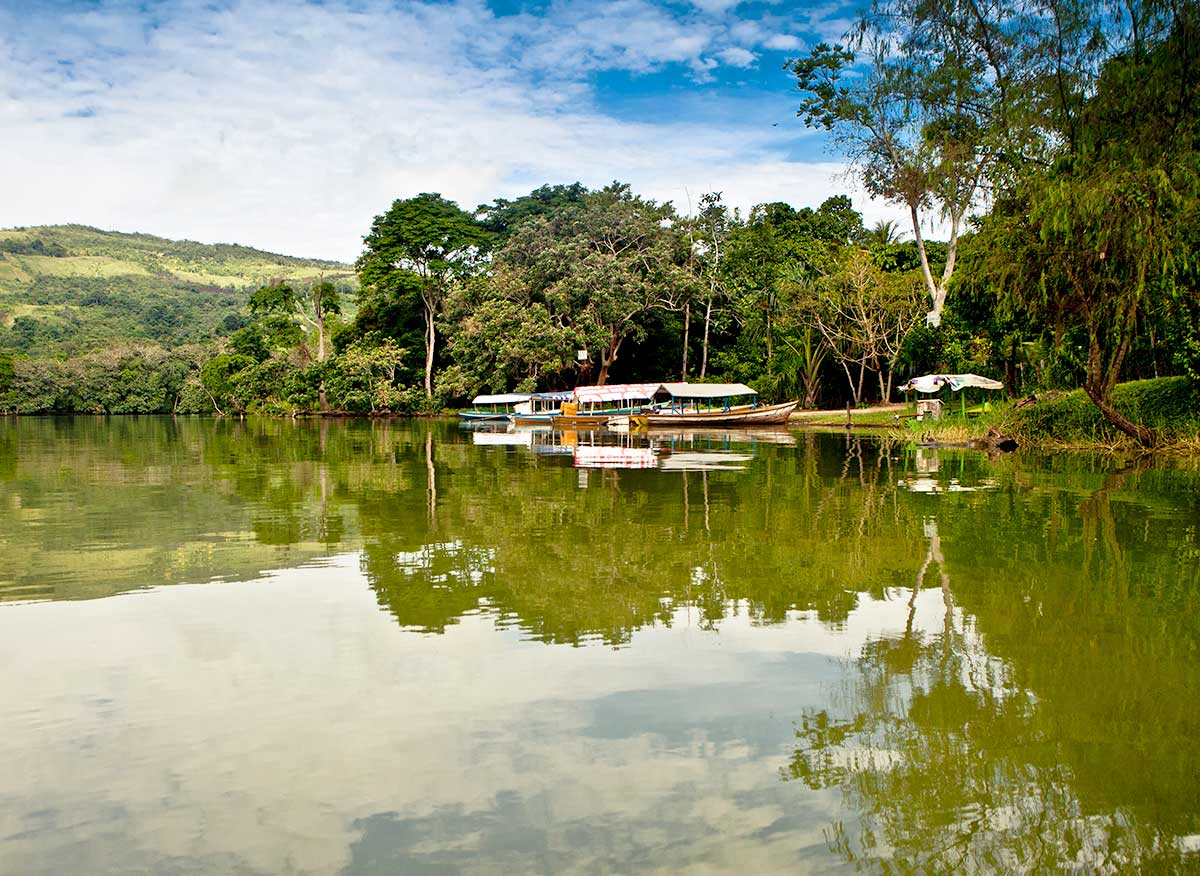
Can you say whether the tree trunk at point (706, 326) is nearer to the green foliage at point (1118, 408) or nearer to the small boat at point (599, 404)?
the small boat at point (599, 404)

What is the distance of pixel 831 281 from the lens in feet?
137

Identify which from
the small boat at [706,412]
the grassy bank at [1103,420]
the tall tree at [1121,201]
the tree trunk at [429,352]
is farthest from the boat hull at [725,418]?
the tall tree at [1121,201]

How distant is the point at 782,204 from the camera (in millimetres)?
54531

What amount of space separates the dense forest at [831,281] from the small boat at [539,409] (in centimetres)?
227

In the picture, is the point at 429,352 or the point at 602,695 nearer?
the point at 602,695

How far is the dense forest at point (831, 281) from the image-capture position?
15672 millimetres

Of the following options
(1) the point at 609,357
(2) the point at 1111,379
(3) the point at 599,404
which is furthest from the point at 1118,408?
(1) the point at 609,357

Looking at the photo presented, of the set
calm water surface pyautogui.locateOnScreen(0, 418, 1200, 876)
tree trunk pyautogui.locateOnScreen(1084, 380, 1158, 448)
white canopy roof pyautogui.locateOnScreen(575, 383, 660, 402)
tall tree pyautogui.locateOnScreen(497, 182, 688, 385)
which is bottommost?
calm water surface pyautogui.locateOnScreen(0, 418, 1200, 876)

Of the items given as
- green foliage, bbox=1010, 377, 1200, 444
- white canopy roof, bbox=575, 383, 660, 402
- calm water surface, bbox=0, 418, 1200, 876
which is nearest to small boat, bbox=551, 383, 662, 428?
white canopy roof, bbox=575, 383, 660, 402

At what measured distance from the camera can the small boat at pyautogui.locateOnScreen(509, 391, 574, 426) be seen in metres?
45.0

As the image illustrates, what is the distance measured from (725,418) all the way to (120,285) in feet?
407

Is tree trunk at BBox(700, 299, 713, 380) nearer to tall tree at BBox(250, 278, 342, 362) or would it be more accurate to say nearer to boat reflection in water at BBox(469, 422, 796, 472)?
boat reflection in water at BBox(469, 422, 796, 472)

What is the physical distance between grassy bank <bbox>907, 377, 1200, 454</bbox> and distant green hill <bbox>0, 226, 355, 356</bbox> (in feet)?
272

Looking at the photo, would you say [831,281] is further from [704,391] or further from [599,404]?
[599,404]
